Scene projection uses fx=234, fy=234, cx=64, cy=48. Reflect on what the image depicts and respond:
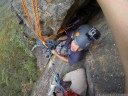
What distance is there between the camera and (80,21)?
534 cm

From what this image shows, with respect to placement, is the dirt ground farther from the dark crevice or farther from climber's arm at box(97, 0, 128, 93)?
climber's arm at box(97, 0, 128, 93)

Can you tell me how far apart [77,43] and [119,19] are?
3135mm

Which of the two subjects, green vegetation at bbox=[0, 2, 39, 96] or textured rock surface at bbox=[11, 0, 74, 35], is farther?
green vegetation at bbox=[0, 2, 39, 96]

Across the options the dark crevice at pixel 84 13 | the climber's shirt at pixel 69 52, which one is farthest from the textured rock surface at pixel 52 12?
the climber's shirt at pixel 69 52

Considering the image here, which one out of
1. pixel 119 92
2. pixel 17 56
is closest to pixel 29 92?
pixel 17 56

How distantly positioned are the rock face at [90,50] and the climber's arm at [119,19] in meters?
2.17

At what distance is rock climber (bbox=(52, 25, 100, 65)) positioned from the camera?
165 inches

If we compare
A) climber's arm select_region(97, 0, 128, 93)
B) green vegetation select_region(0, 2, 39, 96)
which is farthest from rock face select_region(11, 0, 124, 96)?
climber's arm select_region(97, 0, 128, 93)

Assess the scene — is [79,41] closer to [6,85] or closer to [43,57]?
[43,57]

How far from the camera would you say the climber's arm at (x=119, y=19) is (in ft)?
3.69

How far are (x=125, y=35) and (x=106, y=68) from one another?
274cm

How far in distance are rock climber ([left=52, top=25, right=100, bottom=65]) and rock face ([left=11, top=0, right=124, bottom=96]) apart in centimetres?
18

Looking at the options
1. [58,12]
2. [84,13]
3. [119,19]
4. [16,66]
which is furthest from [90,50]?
[16,66]

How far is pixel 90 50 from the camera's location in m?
4.56
